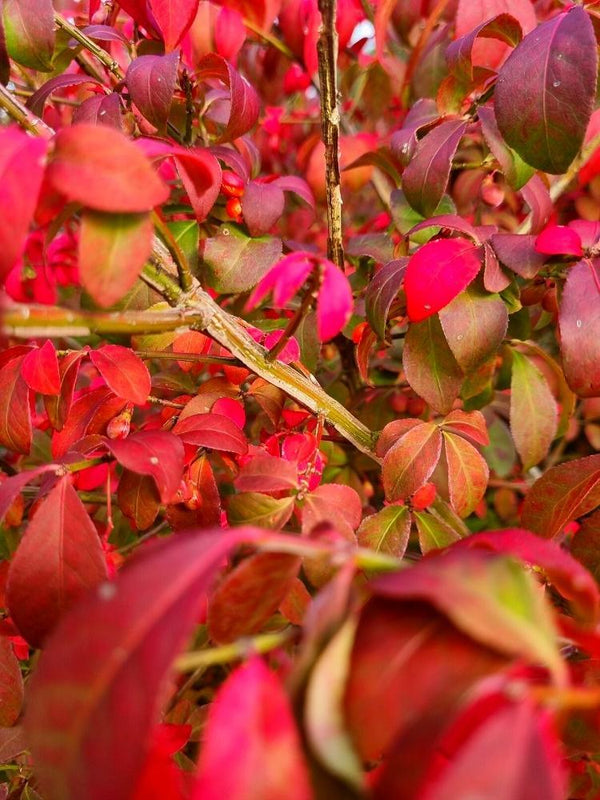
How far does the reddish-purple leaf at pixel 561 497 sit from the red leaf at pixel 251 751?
421mm

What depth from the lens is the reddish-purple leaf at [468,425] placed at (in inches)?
28.0

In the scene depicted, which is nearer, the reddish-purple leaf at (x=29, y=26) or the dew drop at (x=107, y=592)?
the dew drop at (x=107, y=592)

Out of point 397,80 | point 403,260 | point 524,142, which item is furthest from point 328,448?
point 397,80

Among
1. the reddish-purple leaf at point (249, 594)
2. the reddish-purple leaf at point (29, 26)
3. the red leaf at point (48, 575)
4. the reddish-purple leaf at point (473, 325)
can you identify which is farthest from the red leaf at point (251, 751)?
the reddish-purple leaf at point (29, 26)

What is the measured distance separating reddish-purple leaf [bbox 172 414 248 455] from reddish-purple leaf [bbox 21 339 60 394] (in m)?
0.12

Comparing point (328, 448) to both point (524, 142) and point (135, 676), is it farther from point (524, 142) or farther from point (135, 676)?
point (135, 676)

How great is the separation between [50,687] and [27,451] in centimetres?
46

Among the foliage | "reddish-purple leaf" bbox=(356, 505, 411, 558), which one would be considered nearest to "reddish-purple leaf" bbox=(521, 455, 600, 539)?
the foliage

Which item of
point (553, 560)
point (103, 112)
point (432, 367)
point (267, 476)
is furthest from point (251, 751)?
point (103, 112)

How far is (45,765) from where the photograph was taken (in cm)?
28

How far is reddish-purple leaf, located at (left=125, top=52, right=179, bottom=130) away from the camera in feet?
2.01

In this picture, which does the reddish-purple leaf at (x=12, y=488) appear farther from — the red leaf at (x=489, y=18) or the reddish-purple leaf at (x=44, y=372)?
the red leaf at (x=489, y=18)

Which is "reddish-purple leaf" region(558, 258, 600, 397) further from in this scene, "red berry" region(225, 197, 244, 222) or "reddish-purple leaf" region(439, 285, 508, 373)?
"red berry" region(225, 197, 244, 222)

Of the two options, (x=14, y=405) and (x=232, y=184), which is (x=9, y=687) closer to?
(x=14, y=405)
